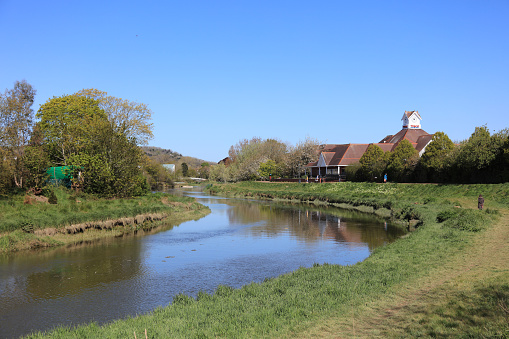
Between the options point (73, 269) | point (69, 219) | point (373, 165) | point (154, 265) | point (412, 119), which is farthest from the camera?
point (412, 119)

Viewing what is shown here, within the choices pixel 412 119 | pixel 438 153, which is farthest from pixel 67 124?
pixel 412 119

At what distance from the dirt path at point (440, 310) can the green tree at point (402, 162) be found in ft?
128

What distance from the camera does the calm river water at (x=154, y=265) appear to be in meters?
12.1

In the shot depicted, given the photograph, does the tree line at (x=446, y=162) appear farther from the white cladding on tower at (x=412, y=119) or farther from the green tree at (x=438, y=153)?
the white cladding on tower at (x=412, y=119)

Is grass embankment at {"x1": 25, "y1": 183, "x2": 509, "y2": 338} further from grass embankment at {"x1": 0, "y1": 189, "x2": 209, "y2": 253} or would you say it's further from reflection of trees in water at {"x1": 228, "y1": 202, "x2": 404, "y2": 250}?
grass embankment at {"x1": 0, "y1": 189, "x2": 209, "y2": 253}

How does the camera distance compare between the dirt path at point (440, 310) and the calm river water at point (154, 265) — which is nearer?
the dirt path at point (440, 310)

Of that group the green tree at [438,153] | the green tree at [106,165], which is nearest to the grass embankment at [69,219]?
the green tree at [106,165]

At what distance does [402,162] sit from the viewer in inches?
2004

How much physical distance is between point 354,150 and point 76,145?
50.1 m

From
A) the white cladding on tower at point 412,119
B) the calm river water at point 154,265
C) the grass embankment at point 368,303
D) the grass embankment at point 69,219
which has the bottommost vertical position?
the calm river water at point 154,265

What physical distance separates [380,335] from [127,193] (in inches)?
1159

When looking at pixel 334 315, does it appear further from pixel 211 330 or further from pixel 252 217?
pixel 252 217

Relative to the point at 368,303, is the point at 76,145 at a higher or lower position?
higher

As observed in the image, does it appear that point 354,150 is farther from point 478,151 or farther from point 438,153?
point 478,151
